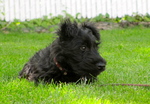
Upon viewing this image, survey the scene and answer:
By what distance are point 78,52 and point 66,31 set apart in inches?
15.4

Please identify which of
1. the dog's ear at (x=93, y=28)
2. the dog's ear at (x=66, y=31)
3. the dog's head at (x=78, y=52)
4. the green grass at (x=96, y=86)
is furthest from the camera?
the dog's ear at (x=93, y=28)

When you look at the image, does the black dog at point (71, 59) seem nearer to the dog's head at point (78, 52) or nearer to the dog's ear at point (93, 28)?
the dog's head at point (78, 52)

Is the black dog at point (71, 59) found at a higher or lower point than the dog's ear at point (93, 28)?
lower

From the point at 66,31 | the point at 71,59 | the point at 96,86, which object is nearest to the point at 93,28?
the point at 66,31

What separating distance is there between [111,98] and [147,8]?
1432 centimetres

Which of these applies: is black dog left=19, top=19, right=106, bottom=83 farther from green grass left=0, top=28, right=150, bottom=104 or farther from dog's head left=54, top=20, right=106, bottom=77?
green grass left=0, top=28, right=150, bottom=104

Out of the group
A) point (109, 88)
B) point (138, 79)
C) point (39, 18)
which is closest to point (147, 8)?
point (39, 18)

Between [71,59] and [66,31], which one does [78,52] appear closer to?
[71,59]

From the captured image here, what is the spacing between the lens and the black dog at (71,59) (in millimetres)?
4602

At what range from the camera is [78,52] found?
4.64 meters

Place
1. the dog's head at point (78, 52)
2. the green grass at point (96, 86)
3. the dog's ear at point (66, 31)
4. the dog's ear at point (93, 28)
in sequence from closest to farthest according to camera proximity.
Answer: the green grass at point (96, 86) < the dog's head at point (78, 52) < the dog's ear at point (66, 31) < the dog's ear at point (93, 28)

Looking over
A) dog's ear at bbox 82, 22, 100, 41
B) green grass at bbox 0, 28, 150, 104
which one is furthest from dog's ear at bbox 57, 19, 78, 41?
green grass at bbox 0, 28, 150, 104

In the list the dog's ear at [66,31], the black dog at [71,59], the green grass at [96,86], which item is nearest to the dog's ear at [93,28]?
the black dog at [71,59]

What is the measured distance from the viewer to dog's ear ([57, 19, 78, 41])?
4.72m
